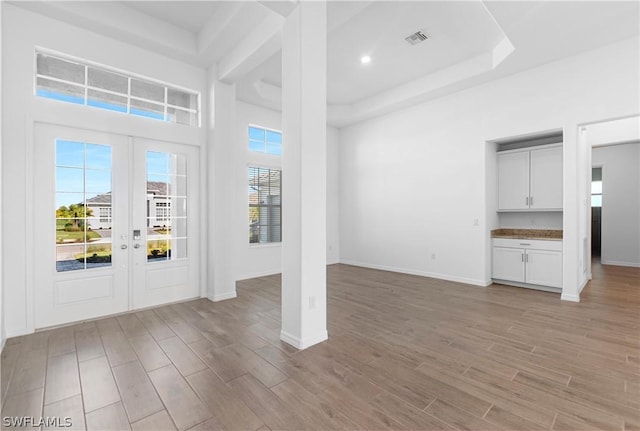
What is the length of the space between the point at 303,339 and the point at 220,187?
2.70 m

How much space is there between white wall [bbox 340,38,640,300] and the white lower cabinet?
250mm

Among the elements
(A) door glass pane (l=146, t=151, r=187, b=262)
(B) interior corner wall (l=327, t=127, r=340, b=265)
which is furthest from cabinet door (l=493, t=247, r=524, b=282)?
(A) door glass pane (l=146, t=151, r=187, b=262)

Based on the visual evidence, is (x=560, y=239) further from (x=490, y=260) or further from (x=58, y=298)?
(x=58, y=298)

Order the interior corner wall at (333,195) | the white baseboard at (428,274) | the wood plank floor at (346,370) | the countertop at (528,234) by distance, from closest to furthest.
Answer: the wood plank floor at (346,370) < the countertop at (528,234) < the white baseboard at (428,274) < the interior corner wall at (333,195)

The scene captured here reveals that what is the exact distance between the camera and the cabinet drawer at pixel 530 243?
15.3 ft

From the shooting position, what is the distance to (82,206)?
3.59 m

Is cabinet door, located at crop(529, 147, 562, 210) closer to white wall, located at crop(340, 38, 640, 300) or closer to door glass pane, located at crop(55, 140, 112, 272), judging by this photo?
white wall, located at crop(340, 38, 640, 300)

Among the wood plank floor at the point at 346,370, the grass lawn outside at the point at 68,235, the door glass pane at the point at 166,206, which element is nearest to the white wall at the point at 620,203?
the wood plank floor at the point at 346,370

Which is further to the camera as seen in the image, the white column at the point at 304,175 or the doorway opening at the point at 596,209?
the doorway opening at the point at 596,209

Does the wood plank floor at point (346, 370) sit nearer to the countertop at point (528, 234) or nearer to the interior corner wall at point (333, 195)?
the countertop at point (528, 234)

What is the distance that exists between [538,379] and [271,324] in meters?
2.54

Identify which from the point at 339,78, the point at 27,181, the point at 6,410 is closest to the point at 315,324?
the point at 6,410

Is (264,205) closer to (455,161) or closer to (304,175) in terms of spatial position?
(304,175)

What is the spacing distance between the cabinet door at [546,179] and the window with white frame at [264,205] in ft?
16.0
